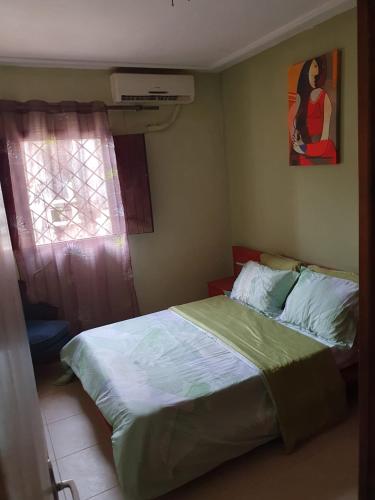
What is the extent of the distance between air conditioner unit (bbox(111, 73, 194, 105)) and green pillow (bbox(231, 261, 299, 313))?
175cm

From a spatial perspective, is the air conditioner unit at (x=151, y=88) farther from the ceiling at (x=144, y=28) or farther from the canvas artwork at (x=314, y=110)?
the canvas artwork at (x=314, y=110)

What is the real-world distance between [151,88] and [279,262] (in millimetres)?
1881

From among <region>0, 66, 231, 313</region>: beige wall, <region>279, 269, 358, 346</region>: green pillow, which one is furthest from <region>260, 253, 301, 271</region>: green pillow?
<region>0, 66, 231, 313</region>: beige wall

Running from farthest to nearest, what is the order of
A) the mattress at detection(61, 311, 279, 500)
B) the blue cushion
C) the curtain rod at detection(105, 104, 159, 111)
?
the curtain rod at detection(105, 104, 159, 111), the blue cushion, the mattress at detection(61, 311, 279, 500)

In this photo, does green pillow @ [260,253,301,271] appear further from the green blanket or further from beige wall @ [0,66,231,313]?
beige wall @ [0,66,231,313]

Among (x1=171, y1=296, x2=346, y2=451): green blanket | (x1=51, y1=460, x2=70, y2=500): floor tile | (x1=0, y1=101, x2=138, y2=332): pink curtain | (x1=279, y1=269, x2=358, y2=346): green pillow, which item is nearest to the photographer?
(x1=51, y1=460, x2=70, y2=500): floor tile

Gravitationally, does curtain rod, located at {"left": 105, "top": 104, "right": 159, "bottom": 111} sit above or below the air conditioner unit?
below

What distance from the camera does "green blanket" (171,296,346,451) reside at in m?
2.09

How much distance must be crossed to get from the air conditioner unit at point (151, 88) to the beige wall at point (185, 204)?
16 cm

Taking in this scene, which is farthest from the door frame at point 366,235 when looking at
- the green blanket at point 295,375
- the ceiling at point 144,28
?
the ceiling at point 144,28

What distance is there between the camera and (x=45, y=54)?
281cm

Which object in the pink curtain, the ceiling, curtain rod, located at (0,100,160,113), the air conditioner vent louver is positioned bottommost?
the pink curtain

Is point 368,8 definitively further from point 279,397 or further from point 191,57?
point 191,57

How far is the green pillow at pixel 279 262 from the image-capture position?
307 cm
